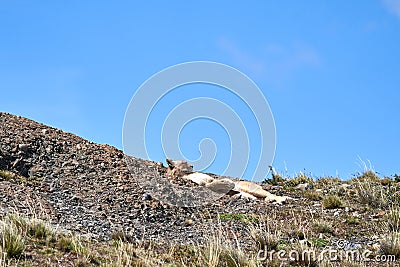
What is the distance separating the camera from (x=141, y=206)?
1237 cm

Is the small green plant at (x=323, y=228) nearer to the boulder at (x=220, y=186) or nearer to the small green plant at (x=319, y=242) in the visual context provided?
the small green plant at (x=319, y=242)

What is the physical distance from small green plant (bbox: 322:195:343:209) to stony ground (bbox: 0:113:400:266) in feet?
0.08

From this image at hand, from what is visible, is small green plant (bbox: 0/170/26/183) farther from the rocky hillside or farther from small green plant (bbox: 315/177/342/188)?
small green plant (bbox: 315/177/342/188)

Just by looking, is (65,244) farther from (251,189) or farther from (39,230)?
(251,189)

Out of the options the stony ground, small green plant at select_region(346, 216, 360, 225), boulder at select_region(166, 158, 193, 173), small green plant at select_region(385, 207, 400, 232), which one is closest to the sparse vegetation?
the stony ground

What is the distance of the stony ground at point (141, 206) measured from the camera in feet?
34.2

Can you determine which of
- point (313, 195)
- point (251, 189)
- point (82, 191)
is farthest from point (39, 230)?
point (313, 195)

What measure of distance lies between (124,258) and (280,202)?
7.22 metres

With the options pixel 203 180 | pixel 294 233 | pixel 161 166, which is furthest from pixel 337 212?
pixel 161 166

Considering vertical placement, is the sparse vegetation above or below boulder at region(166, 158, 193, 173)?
below
